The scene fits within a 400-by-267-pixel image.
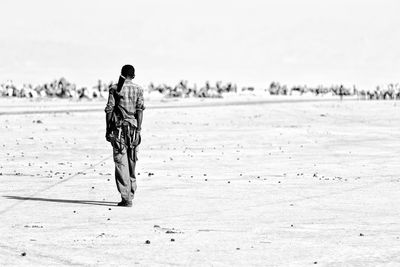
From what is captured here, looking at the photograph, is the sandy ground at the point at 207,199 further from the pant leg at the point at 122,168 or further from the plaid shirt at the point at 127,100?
the plaid shirt at the point at 127,100

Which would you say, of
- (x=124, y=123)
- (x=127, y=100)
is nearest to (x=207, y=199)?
(x=124, y=123)

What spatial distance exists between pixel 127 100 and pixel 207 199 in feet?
7.00

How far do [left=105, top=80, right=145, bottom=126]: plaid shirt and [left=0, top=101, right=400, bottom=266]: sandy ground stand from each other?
143 cm

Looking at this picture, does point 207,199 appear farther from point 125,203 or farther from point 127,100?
point 127,100

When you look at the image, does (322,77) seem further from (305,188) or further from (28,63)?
(305,188)

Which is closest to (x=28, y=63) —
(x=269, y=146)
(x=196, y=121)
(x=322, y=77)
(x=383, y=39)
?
(x=322, y=77)

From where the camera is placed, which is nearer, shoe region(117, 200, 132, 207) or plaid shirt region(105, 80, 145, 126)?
shoe region(117, 200, 132, 207)

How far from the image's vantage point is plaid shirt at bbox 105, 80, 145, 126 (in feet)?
58.0

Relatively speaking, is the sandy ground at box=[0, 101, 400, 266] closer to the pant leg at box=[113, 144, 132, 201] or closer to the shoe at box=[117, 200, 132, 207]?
the shoe at box=[117, 200, 132, 207]

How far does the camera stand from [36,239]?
13.6m

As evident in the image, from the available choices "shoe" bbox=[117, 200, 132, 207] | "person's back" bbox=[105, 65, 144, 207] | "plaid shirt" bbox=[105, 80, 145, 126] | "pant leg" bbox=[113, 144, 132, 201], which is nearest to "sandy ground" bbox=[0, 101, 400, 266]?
"shoe" bbox=[117, 200, 132, 207]

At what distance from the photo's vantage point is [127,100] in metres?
17.7

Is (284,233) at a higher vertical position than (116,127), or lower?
lower

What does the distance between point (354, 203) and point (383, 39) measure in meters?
161
